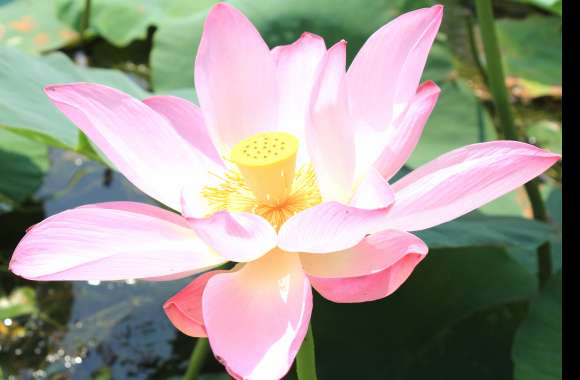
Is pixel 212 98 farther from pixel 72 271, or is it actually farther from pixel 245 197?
Result: pixel 72 271

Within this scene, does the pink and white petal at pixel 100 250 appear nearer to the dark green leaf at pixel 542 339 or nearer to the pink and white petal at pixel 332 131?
the pink and white petal at pixel 332 131

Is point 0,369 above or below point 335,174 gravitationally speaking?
below

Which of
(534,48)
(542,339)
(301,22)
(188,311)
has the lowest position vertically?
(534,48)

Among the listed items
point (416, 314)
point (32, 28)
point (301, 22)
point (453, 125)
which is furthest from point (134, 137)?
point (32, 28)

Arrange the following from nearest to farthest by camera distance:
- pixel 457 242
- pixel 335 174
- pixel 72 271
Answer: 1. pixel 72 271
2. pixel 335 174
3. pixel 457 242

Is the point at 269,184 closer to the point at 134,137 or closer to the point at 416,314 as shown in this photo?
the point at 134,137

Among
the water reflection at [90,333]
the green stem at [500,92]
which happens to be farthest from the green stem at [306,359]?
the green stem at [500,92]

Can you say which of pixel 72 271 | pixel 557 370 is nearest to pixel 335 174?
pixel 72 271
